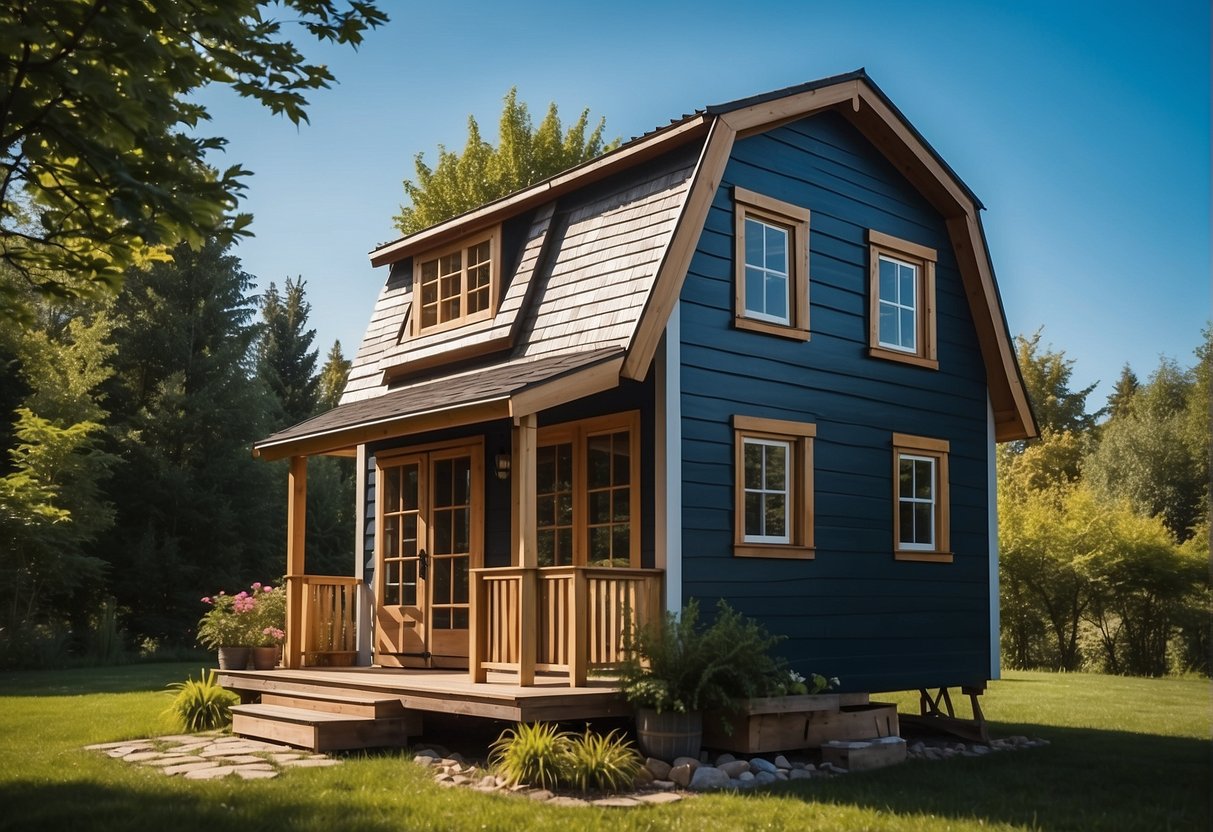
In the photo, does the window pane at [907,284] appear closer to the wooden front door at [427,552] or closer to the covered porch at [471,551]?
the covered porch at [471,551]

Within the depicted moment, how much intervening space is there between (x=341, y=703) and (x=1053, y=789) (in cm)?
591

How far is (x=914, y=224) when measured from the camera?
1334 cm

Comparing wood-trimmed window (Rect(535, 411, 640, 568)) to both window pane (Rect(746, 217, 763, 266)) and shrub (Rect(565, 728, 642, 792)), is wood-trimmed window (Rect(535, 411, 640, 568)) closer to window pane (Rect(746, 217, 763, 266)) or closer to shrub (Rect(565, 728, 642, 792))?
window pane (Rect(746, 217, 763, 266))

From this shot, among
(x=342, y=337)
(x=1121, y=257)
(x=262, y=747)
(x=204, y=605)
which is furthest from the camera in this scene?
(x=342, y=337)

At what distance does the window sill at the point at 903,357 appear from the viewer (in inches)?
494

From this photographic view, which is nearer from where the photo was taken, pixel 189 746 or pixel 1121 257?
pixel 189 746

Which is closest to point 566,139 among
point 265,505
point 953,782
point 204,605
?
point 265,505

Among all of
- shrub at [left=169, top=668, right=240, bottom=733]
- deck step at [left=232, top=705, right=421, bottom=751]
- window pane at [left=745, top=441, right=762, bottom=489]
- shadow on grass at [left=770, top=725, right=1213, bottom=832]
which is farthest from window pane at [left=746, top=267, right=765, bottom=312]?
shrub at [left=169, top=668, right=240, bottom=733]

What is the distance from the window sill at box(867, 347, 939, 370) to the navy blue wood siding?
91 mm

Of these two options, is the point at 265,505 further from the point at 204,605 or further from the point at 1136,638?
the point at 1136,638

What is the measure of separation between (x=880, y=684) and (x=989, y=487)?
3.09m

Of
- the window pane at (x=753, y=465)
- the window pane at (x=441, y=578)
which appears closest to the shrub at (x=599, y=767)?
the window pane at (x=753, y=465)

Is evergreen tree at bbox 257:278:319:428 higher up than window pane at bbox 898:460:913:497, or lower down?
higher up

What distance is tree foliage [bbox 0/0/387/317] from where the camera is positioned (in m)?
7.04
